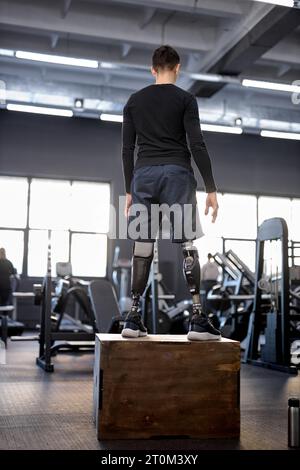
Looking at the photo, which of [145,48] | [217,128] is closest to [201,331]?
[145,48]

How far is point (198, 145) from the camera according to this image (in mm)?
2723

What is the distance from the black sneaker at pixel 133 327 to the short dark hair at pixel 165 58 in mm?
1210

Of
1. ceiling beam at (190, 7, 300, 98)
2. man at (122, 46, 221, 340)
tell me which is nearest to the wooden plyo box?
man at (122, 46, 221, 340)

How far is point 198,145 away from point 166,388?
1.15 metres

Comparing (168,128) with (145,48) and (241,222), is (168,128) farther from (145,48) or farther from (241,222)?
(241,222)

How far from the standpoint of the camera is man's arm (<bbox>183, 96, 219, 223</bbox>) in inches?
106

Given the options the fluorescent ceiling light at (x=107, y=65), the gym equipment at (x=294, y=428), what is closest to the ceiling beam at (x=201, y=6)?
the fluorescent ceiling light at (x=107, y=65)

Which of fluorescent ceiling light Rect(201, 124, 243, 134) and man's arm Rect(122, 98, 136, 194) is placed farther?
fluorescent ceiling light Rect(201, 124, 243, 134)

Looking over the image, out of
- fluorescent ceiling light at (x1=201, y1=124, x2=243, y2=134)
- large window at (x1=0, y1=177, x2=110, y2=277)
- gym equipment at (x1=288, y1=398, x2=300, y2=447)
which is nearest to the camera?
gym equipment at (x1=288, y1=398, x2=300, y2=447)

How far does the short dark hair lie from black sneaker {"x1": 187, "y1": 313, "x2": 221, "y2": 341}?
1.24 meters

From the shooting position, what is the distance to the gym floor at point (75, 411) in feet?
7.42

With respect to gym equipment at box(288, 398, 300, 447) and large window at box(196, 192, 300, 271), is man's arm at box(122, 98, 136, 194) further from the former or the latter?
large window at box(196, 192, 300, 271)
